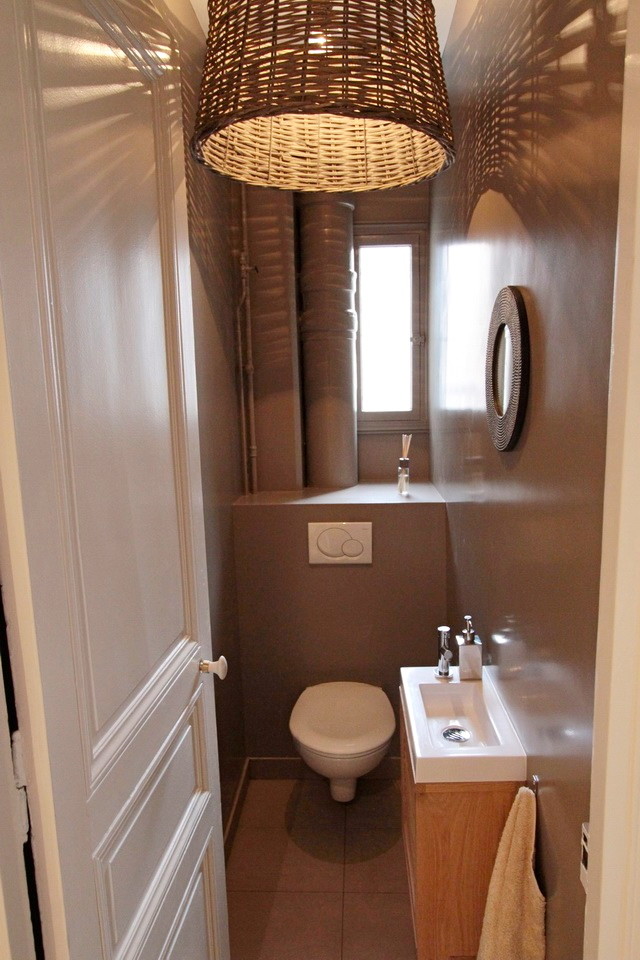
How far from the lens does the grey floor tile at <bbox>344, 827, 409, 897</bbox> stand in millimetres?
2219

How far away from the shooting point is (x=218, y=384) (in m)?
2.48

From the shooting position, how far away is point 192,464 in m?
1.43

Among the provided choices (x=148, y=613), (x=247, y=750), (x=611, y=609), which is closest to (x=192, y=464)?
(x=148, y=613)

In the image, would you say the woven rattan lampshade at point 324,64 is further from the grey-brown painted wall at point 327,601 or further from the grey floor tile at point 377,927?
the grey floor tile at point 377,927

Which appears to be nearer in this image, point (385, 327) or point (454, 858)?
point (454, 858)

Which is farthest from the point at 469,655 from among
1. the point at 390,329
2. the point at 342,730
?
the point at 390,329

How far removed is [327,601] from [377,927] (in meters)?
1.17

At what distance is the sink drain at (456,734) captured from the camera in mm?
1812

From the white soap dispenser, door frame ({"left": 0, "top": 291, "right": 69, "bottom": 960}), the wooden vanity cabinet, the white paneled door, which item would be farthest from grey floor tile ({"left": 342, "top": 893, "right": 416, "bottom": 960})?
door frame ({"left": 0, "top": 291, "right": 69, "bottom": 960})

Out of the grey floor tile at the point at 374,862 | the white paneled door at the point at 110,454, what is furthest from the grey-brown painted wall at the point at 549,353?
the grey floor tile at the point at 374,862

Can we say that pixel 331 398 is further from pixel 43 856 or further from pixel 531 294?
pixel 43 856

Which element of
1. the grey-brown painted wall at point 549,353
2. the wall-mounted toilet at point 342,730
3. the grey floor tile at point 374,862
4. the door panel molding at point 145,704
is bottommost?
the grey floor tile at point 374,862

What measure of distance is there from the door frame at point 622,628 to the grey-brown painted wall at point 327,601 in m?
1.80

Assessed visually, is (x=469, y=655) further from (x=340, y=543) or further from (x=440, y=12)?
(x=440, y=12)
